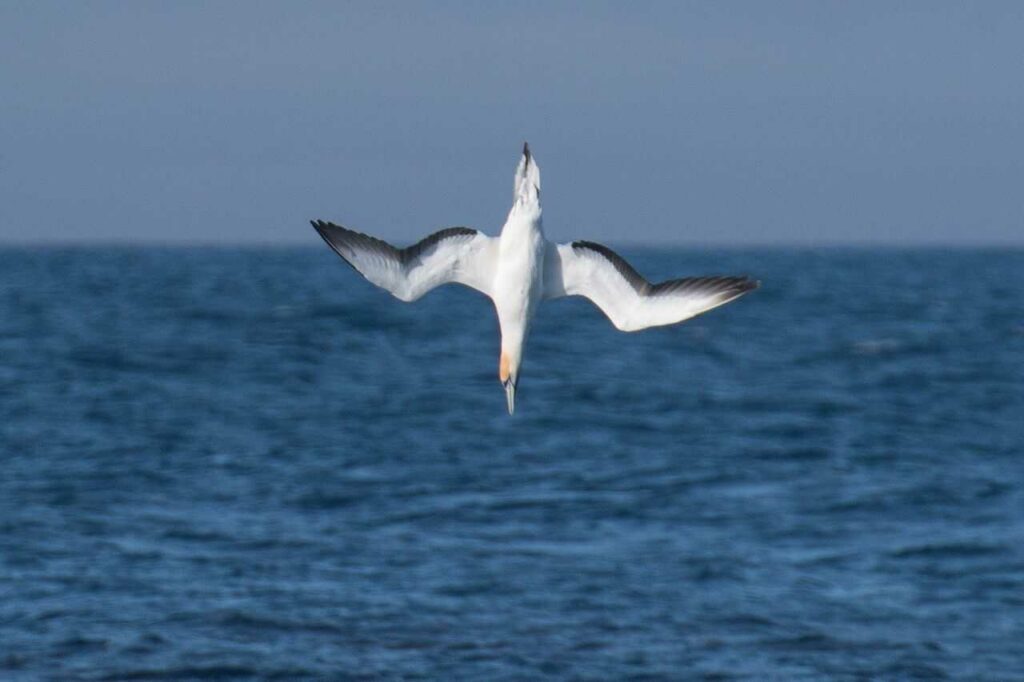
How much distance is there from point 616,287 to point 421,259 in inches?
63.4

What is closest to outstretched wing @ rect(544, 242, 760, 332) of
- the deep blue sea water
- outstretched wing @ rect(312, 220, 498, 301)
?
outstretched wing @ rect(312, 220, 498, 301)

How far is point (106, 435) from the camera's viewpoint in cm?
3806

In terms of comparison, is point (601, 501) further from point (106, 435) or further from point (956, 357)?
point (956, 357)

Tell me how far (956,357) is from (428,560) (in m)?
36.2

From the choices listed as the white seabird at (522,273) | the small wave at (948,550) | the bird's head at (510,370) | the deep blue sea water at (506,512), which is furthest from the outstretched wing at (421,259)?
the small wave at (948,550)

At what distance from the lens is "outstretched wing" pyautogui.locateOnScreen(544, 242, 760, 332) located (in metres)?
11.7

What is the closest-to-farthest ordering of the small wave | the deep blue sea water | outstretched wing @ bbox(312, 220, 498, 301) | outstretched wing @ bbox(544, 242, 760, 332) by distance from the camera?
outstretched wing @ bbox(312, 220, 498, 301) → outstretched wing @ bbox(544, 242, 760, 332) → the deep blue sea water → the small wave

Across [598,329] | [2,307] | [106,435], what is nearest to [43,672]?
[106,435]

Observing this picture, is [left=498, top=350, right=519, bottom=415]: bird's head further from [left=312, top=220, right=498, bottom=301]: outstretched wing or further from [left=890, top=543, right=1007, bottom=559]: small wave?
[left=890, top=543, right=1007, bottom=559]: small wave

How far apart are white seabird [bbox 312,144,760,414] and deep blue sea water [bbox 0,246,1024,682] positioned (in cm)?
874

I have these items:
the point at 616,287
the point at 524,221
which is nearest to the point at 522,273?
the point at 524,221

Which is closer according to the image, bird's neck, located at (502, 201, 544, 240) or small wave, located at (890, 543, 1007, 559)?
bird's neck, located at (502, 201, 544, 240)

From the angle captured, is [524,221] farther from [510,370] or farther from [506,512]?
[506,512]

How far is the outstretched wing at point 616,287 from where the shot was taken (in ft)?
38.4
